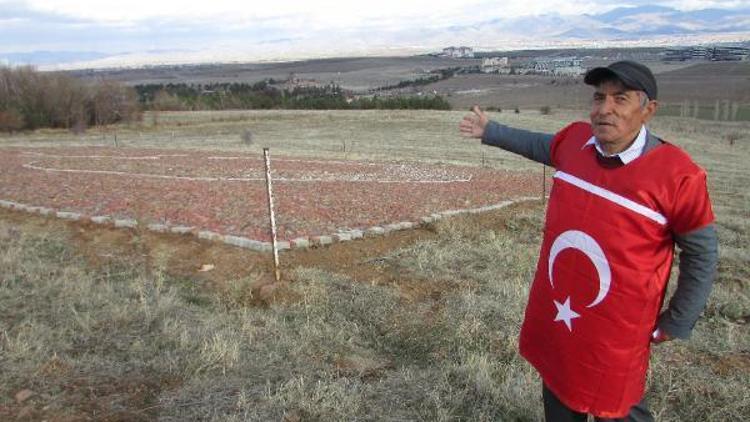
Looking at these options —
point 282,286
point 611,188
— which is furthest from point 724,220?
point 611,188

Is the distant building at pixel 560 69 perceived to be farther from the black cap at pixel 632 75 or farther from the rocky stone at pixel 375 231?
the black cap at pixel 632 75

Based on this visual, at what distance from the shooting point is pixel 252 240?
748 cm

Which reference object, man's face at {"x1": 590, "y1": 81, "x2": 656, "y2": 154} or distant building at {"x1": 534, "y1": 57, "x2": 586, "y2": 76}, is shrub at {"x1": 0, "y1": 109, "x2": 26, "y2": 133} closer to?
man's face at {"x1": 590, "y1": 81, "x2": 656, "y2": 154}

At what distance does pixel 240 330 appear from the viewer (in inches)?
194

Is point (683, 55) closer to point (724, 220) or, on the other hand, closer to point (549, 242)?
point (724, 220)

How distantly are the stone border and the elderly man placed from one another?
203 inches

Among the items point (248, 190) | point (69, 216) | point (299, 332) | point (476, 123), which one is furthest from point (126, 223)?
point (476, 123)

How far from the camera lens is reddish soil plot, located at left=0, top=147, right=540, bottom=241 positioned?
28.8 feet

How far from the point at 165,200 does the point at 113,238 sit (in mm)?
1864

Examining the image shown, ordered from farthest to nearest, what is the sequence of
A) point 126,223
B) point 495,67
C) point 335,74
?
point 335,74
point 495,67
point 126,223

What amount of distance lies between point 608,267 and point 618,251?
8 cm

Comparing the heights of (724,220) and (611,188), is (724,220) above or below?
below

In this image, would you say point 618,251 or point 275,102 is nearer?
point 618,251

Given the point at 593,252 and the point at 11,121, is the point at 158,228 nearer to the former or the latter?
the point at 593,252
